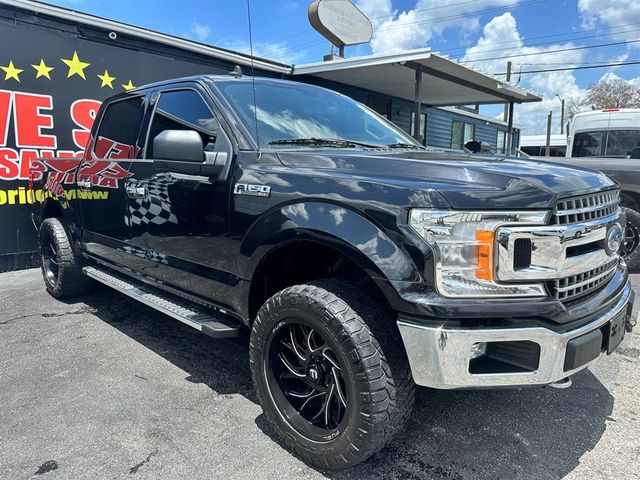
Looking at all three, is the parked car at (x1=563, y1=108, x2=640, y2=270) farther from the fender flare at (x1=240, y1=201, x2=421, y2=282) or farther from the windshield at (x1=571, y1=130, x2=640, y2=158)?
the fender flare at (x1=240, y1=201, x2=421, y2=282)

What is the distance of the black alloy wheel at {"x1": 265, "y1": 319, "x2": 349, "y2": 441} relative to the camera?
2.29 m

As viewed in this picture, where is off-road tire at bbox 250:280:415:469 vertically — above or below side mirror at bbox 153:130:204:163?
below

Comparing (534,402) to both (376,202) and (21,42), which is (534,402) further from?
(21,42)

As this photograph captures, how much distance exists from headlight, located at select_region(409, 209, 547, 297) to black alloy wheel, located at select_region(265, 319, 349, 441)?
634mm

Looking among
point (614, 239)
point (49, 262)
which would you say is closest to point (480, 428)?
point (614, 239)

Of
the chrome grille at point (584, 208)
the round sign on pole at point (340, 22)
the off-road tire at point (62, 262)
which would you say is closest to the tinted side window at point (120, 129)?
the off-road tire at point (62, 262)

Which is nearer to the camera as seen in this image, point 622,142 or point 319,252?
point 319,252

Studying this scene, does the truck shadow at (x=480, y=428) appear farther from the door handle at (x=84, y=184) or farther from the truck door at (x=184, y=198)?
the door handle at (x=84, y=184)

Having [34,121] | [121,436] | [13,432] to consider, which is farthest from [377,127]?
[34,121]

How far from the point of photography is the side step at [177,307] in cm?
286

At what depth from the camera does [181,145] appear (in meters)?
2.70

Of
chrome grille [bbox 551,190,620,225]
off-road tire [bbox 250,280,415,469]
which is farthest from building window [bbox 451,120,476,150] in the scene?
off-road tire [bbox 250,280,415,469]

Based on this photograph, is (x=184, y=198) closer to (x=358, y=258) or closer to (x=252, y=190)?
(x=252, y=190)

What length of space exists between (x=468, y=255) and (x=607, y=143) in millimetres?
8732
